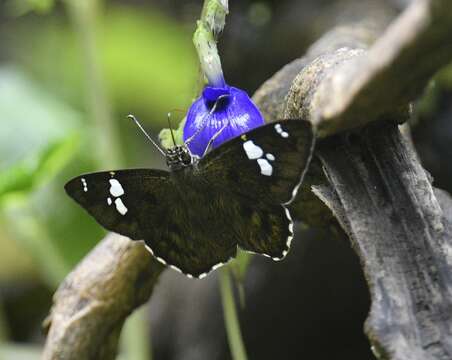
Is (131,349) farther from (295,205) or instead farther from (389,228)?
(389,228)

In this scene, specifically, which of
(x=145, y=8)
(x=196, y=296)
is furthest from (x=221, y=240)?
(x=145, y=8)

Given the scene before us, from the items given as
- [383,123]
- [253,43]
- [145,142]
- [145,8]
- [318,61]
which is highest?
[145,8]

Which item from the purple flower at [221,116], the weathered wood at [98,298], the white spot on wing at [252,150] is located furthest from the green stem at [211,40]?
the weathered wood at [98,298]

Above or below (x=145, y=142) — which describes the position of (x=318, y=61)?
below

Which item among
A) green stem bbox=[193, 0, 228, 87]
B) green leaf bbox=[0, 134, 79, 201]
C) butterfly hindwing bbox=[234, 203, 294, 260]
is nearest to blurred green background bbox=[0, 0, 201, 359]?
green leaf bbox=[0, 134, 79, 201]

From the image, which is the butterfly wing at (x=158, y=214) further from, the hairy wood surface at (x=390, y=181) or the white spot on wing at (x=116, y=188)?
the hairy wood surface at (x=390, y=181)
